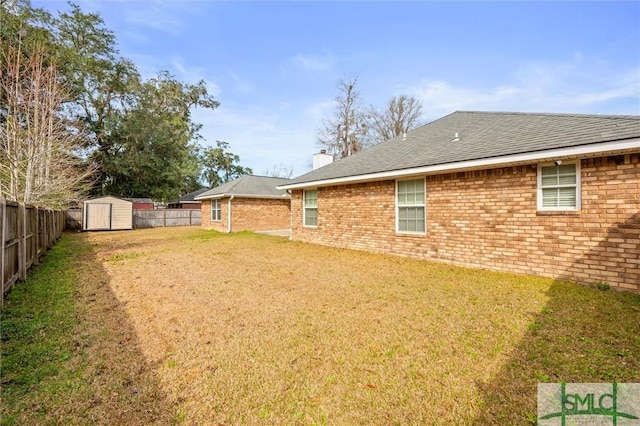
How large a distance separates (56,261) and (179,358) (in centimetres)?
814

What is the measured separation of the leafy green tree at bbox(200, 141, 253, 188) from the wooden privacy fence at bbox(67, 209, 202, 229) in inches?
738

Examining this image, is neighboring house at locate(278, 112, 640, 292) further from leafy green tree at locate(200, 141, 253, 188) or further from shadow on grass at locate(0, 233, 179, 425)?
leafy green tree at locate(200, 141, 253, 188)

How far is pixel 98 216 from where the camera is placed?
19656 mm

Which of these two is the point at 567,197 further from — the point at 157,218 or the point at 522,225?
the point at 157,218

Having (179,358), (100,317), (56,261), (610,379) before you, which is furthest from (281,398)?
(56,261)

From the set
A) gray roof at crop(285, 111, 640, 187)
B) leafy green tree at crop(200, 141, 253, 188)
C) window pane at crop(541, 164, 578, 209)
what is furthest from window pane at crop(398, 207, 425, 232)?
leafy green tree at crop(200, 141, 253, 188)

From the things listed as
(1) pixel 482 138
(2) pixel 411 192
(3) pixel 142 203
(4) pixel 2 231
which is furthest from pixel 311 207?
(3) pixel 142 203

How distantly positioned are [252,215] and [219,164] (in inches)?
1125

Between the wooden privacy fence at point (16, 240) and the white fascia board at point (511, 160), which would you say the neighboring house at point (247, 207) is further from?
the wooden privacy fence at point (16, 240)

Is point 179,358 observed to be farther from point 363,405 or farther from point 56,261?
point 56,261

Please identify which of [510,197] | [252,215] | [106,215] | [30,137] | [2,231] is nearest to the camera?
[2,231]

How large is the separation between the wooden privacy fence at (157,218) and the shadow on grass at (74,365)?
19138 millimetres

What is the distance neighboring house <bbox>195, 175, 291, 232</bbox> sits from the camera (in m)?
17.8

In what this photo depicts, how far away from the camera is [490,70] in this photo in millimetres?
13672
